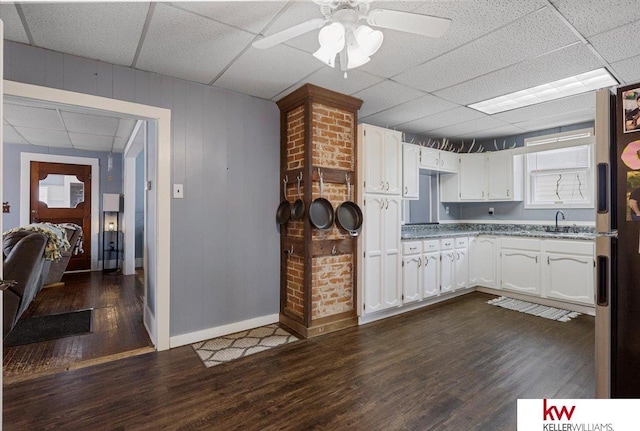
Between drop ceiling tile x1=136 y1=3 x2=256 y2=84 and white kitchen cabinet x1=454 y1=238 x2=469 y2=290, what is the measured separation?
3.53 metres

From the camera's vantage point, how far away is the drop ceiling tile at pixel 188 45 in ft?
6.76

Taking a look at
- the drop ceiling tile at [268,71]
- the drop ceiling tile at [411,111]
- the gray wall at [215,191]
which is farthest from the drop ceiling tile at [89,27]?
the drop ceiling tile at [411,111]

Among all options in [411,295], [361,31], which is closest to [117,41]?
[361,31]

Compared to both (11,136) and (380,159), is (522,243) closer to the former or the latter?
(380,159)

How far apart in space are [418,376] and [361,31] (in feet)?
7.63

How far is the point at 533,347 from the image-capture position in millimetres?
2902

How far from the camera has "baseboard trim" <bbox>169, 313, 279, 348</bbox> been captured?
9.66ft

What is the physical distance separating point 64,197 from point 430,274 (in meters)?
6.72

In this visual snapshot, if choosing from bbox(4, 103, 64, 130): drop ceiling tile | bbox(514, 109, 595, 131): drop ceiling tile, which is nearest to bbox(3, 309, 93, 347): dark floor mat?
bbox(4, 103, 64, 130): drop ceiling tile

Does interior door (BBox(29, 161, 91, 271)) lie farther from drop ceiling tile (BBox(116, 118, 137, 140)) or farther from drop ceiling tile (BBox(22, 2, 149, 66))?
drop ceiling tile (BBox(22, 2, 149, 66))

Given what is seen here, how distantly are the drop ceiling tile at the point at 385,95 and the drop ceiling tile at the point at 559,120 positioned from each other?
6.60 ft

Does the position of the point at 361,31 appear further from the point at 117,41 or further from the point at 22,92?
the point at 22,92

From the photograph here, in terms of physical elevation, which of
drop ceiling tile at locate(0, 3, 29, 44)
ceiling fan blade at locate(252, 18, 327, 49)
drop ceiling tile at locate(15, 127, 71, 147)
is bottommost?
ceiling fan blade at locate(252, 18, 327, 49)

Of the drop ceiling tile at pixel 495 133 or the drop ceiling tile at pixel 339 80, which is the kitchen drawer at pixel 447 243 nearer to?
the drop ceiling tile at pixel 495 133
